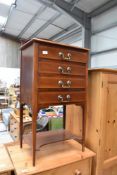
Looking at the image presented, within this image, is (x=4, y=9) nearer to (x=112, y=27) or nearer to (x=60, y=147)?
(x=112, y=27)

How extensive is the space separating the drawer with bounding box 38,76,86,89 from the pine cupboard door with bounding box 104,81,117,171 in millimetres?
325

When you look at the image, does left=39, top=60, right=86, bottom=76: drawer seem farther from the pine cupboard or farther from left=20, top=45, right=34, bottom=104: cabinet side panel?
the pine cupboard

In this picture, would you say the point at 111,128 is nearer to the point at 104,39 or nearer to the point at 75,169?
the point at 75,169

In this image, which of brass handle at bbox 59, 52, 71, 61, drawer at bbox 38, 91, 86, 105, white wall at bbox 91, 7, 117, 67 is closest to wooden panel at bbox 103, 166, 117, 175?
drawer at bbox 38, 91, 86, 105

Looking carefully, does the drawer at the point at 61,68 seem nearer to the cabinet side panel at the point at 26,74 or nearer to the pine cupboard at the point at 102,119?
the cabinet side panel at the point at 26,74

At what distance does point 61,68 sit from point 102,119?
619 mm

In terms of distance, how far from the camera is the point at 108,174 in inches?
67.9

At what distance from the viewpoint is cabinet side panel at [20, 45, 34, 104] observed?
4.32 ft

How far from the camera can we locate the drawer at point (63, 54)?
1262 mm

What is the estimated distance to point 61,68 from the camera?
135 centimetres

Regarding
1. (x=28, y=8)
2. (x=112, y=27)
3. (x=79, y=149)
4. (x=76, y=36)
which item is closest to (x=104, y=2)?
(x=112, y=27)

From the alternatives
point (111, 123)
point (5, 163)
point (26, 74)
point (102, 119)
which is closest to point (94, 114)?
point (102, 119)

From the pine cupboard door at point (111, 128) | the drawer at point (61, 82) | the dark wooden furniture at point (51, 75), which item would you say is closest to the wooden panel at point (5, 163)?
the dark wooden furniture at point (51, 75)

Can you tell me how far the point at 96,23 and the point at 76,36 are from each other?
3.11 ft
